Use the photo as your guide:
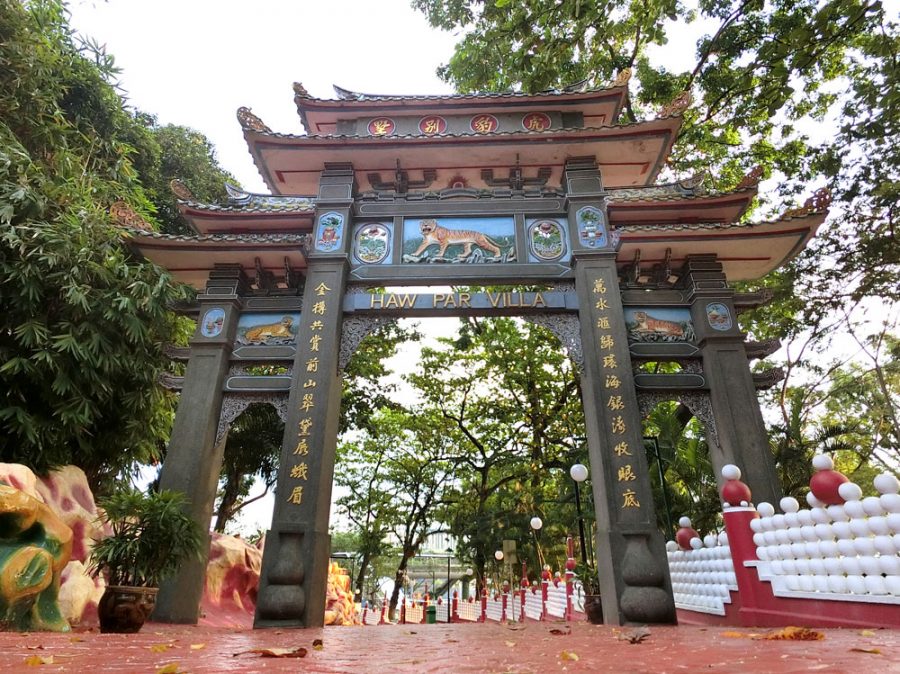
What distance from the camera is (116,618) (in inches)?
161

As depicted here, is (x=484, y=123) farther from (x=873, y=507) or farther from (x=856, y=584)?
(x=856, y=584)

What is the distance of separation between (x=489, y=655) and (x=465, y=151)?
646cm

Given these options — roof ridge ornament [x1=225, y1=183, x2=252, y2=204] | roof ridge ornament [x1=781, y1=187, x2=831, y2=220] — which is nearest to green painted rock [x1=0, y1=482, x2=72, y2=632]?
roof ridge ornament [x1=225, y1=183, x2=252, y2=204]

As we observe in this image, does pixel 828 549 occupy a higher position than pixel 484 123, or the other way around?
pixel 484 123

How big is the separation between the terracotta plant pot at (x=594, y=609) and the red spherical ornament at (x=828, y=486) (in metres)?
3.83

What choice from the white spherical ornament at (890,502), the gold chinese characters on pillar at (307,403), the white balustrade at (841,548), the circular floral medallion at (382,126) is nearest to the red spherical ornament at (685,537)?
the white balustrade at (841,548)

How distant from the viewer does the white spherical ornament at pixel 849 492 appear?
3.50 metres

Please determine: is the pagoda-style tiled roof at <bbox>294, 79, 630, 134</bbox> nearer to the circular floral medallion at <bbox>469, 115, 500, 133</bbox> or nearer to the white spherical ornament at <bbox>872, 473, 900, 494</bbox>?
the circular floral medallion at <bbox>469, 115, 500, 133</bbox>

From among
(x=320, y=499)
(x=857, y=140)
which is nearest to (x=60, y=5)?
(x=320, y=499)

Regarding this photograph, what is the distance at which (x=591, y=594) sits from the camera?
7.00m

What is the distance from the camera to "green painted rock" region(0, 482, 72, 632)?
3.90m

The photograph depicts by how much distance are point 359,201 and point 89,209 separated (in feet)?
14.3

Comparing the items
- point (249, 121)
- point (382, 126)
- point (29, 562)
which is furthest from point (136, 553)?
point (382, 126)

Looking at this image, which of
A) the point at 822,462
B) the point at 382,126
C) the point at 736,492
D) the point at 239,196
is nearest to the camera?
the point at 822,462
